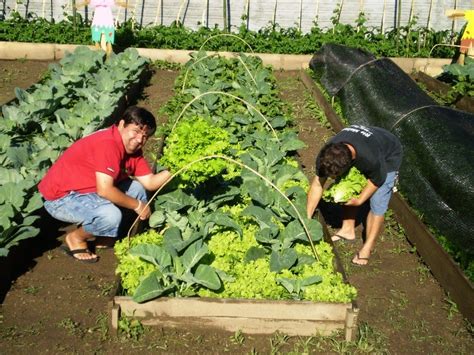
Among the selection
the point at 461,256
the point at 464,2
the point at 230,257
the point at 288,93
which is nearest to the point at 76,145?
the point at 230,257

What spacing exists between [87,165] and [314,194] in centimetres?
183

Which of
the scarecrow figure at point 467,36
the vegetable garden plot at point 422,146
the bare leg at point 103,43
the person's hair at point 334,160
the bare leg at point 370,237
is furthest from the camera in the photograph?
the scarecrow figure at point 467,36

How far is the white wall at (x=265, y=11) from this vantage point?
13.1 meters

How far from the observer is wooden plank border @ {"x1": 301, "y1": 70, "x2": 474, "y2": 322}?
14.1ft

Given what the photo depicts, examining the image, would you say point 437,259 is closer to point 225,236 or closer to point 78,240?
point 225,236

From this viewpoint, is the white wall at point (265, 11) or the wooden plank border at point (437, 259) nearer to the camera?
the wooden plank border at point (437, 259)

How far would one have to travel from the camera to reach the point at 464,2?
13.5 metres

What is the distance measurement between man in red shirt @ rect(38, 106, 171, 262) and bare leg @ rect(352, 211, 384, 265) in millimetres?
1855

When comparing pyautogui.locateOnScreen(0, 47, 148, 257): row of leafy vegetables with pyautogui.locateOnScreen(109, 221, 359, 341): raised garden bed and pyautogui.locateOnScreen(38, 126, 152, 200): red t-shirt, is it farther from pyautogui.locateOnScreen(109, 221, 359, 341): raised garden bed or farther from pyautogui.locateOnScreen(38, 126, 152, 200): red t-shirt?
pyautogui.locateOnScreen(109, 221, 359, 341): raised garden bed

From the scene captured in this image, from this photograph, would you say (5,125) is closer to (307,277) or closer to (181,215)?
(181,215)

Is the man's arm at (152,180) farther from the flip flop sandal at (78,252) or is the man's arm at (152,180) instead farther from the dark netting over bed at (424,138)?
the dark netting over bed at (424,138)

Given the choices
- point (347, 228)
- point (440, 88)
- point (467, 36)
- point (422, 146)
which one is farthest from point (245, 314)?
point (467, 36)

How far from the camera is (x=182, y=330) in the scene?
3.90 metres

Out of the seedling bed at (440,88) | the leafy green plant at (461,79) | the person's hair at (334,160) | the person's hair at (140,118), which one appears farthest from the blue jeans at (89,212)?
the leafy green plant at (461,79)
